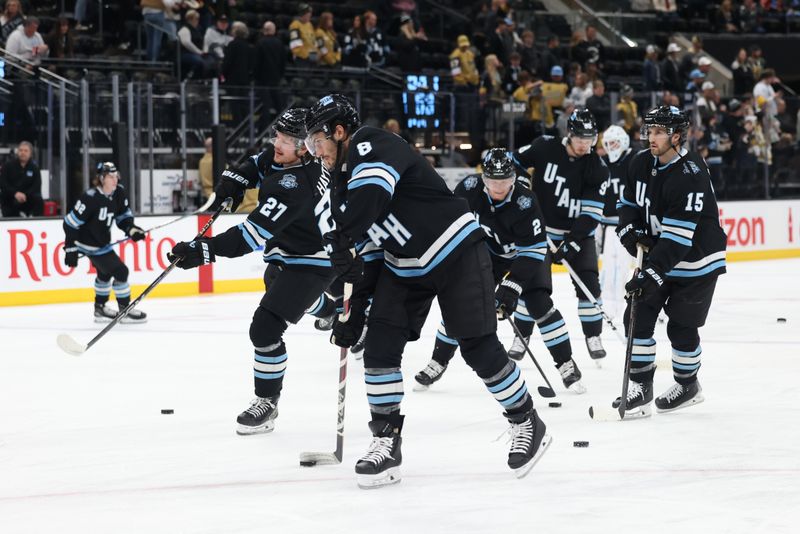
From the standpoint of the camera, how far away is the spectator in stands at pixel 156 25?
12547 mm

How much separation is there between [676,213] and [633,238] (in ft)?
0.94

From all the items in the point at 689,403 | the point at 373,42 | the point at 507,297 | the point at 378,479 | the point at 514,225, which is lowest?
the point at 689,403

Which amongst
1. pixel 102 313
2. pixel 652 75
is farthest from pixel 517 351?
pixel 652 75

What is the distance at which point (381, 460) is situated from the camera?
393 centimetres

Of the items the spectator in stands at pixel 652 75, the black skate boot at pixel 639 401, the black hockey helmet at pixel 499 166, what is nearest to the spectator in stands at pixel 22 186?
the black hockey helmet at pixel 499 166

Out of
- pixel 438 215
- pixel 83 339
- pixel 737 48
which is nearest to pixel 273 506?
pixel 438 215

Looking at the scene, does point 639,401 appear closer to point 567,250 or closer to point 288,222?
point 567,250

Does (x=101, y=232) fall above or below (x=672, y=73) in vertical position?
below

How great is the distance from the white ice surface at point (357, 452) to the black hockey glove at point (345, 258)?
0.70 m

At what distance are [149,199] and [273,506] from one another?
7.36 m

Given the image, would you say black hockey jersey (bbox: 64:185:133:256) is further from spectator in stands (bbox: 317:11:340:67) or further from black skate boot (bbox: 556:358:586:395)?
spectator in stands (bbox: 317:11:340:67)

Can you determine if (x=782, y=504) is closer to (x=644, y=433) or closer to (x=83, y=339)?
(x=644, y=433)

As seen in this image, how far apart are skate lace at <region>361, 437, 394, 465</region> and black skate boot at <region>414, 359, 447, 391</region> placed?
1.83 m

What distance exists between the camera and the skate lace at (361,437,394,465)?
155 inches
